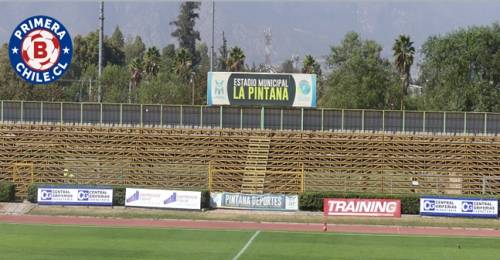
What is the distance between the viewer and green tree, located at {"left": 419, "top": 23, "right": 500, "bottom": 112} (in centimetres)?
8881

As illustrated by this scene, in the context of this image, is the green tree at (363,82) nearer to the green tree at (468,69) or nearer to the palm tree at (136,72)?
the green tree at (468,69)

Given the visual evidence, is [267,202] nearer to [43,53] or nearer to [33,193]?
[33,193]

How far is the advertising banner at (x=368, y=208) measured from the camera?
4525 cm

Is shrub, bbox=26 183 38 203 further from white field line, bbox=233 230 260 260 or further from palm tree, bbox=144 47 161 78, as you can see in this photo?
palm tree, bbox=144 47 161 78

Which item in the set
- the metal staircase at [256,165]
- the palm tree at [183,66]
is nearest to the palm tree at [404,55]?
the palm tree at [183,66]

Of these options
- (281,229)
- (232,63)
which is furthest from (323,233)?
(232,63)

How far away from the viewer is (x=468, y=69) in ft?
295

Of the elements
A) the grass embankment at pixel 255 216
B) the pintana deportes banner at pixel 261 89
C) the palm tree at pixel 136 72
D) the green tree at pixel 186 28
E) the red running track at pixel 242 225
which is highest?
the green tree at pixel 186 28

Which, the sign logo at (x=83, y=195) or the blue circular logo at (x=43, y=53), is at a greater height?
the blue circular logo at (x=43, y=53)

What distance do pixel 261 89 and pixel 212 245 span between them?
86.2 feet

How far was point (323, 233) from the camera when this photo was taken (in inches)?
1555

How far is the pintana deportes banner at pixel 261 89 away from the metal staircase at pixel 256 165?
3.04 m

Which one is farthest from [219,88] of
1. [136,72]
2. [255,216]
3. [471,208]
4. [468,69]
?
[136,72]

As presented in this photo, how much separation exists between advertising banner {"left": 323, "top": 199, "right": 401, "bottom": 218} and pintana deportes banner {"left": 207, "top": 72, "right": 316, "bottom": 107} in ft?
46.0
